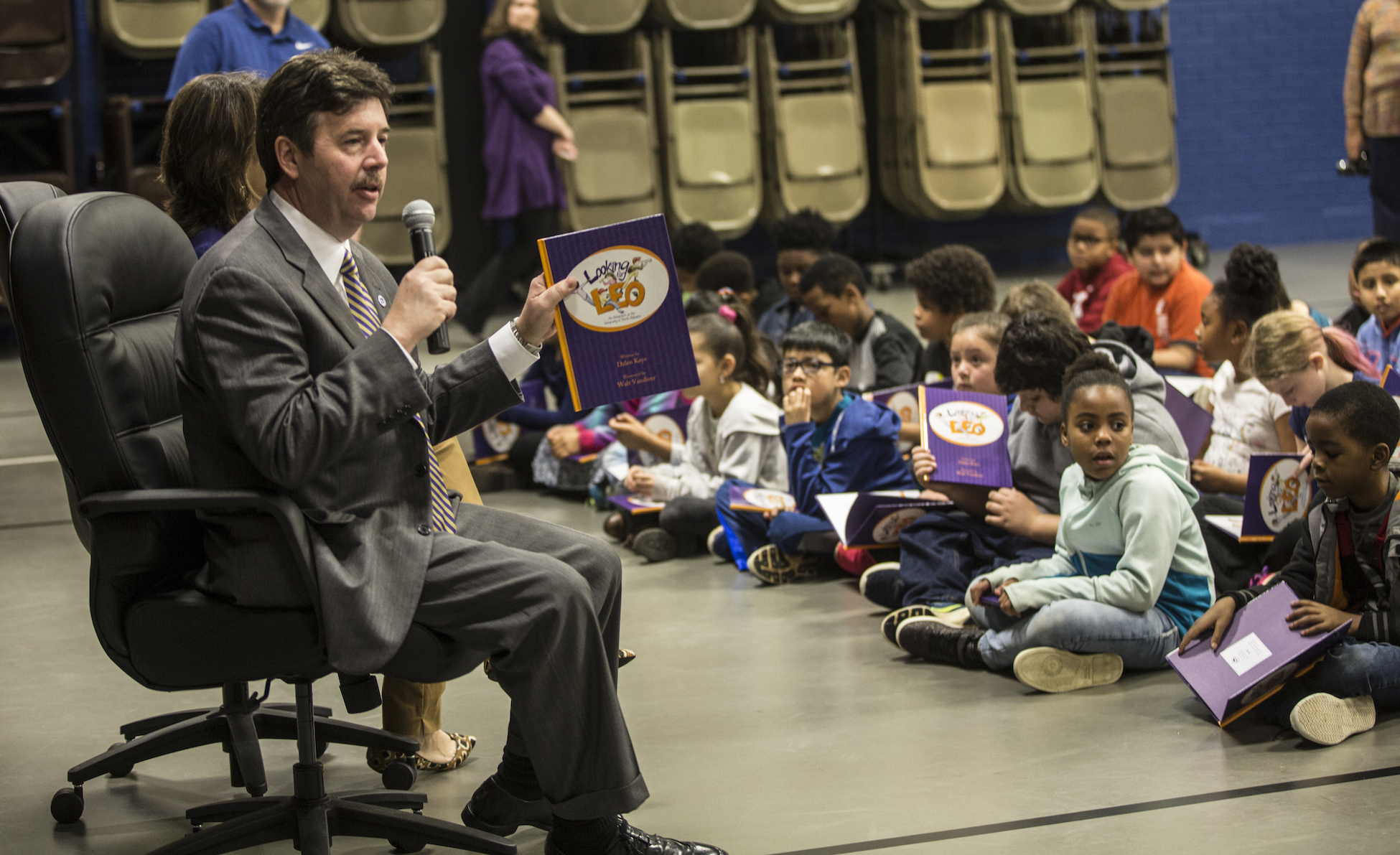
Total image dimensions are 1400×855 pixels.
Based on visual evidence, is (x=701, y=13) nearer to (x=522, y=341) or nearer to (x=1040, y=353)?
(x=1040, y=353)

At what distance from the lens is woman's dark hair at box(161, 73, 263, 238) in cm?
251

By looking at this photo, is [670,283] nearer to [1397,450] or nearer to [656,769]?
[656,769]

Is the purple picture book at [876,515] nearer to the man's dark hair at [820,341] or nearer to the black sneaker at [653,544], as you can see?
the man's dark hair at [820,341]

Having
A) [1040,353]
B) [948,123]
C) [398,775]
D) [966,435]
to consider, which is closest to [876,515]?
[966,435]

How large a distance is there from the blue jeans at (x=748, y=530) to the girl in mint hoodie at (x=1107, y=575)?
0.88 metres

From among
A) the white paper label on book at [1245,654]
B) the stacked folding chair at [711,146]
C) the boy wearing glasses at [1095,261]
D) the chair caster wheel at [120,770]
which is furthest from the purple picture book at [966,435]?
the stacked folding chair at [711,146]

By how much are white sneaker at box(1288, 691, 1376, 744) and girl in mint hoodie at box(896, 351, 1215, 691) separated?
0.41 meters

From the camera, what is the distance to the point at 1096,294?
226 inches

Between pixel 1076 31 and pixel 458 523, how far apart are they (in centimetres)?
760

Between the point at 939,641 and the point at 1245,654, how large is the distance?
0.71 meters

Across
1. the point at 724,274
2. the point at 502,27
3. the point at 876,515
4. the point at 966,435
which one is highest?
the point at 502,27

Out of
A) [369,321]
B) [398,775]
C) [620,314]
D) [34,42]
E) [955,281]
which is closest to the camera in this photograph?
[369,321]

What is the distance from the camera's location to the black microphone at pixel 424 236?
2.22m

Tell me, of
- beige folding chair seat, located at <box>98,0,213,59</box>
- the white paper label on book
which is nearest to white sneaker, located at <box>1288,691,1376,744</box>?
the white paper label on book
